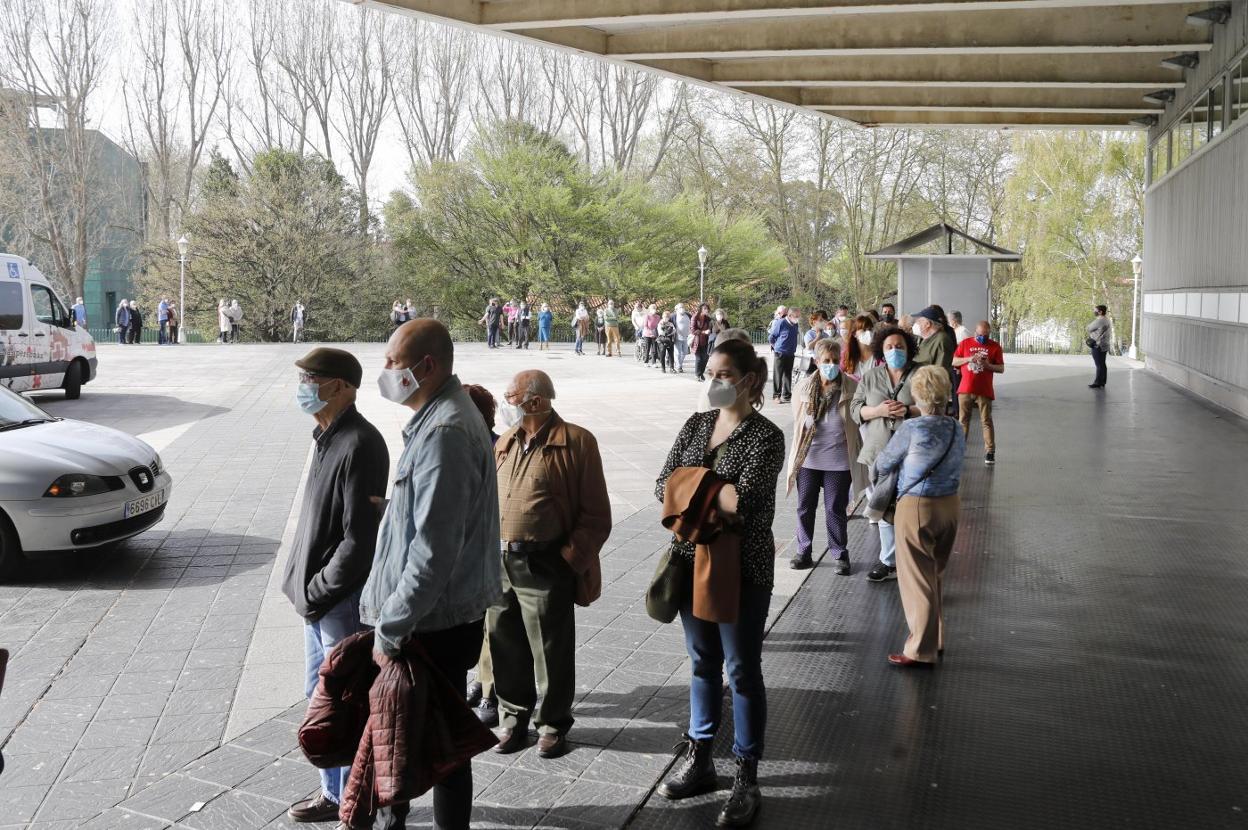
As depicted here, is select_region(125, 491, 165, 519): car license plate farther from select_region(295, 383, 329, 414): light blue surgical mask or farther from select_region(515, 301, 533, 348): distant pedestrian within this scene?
select_region(515, 301, 533, 348): distant pedestrian

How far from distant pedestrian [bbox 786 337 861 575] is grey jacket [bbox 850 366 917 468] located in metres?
0.15

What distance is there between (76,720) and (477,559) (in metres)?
2.69

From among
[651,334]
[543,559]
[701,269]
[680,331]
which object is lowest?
[543,559]

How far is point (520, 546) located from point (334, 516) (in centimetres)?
92

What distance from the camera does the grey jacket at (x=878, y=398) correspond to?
7.78 meters

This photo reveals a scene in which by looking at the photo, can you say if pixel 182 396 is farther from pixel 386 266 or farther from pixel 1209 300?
pixel 386 266

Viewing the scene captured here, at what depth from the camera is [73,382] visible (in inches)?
803

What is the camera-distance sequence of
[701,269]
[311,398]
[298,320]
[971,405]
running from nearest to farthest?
[311,398]
[971,405]
[298,320]
[701,269]

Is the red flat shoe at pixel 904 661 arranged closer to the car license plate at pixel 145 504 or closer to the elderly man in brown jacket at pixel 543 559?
the elderly man in brown jacket at pixel 543 559

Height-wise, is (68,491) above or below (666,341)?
below

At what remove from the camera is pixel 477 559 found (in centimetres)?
346

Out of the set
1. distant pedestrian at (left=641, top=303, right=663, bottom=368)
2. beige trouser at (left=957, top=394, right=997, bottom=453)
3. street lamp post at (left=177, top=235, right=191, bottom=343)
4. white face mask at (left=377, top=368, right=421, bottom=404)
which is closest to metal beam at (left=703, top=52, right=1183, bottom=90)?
beige trouser at (left=957, top=394, right=997, bottom=453)

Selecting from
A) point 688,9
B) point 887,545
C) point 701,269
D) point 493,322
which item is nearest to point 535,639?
point 887,545

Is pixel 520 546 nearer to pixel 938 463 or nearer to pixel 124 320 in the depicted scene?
pixel 938 463
